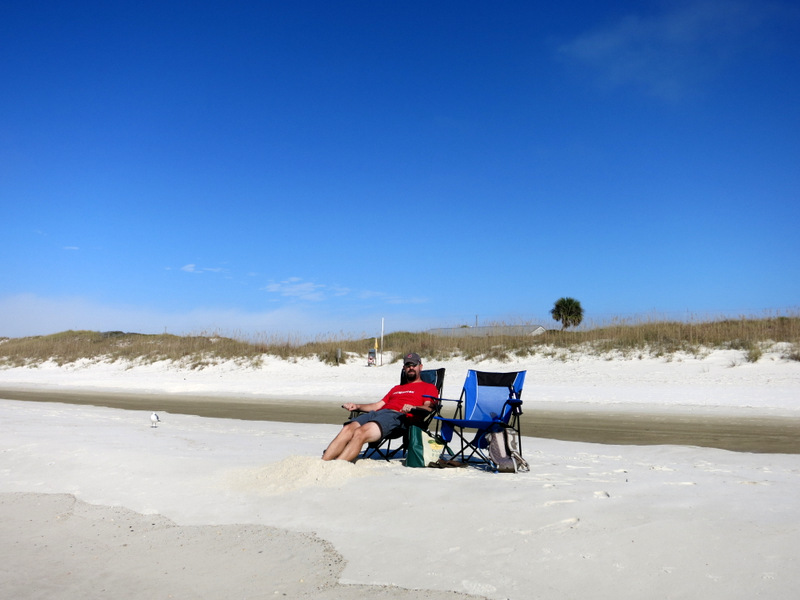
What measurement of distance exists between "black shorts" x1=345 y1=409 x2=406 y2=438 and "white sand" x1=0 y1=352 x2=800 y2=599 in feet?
1.05

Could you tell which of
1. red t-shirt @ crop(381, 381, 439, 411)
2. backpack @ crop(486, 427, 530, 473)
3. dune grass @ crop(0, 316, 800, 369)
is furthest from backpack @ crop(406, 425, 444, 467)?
dune grass @ crop(0, 316, 800, 369)

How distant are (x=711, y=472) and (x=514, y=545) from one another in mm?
2753

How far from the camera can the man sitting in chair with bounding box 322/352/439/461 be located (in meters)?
5.36

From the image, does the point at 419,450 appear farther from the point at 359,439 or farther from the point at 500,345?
the point at 500,345

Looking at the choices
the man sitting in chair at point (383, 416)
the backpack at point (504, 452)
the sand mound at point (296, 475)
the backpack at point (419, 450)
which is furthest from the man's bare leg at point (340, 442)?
the backpack at point (504, 452)

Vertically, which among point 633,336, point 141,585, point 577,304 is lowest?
point 141,585

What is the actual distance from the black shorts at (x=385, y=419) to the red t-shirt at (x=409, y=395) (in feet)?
0.74

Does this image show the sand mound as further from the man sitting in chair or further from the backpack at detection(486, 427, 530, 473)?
the backpack at detection(486, 427, 530, 473)

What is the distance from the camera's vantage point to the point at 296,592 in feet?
9.90

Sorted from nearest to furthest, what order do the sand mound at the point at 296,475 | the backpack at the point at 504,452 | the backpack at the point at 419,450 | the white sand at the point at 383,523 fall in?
the white sand at the point at 383,523
the sand mound at the point at 296,475
the backpack at the point at 504,452
the backpack at the point at 419,450

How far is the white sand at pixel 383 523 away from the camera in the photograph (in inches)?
119

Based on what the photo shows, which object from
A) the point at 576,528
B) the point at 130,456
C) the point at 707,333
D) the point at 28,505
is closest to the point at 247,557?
the point at 576,528

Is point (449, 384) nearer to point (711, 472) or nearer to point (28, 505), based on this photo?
point (711, 472)

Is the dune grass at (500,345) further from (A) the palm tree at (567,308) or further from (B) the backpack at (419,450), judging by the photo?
(A) the palm tree at (567,308)
